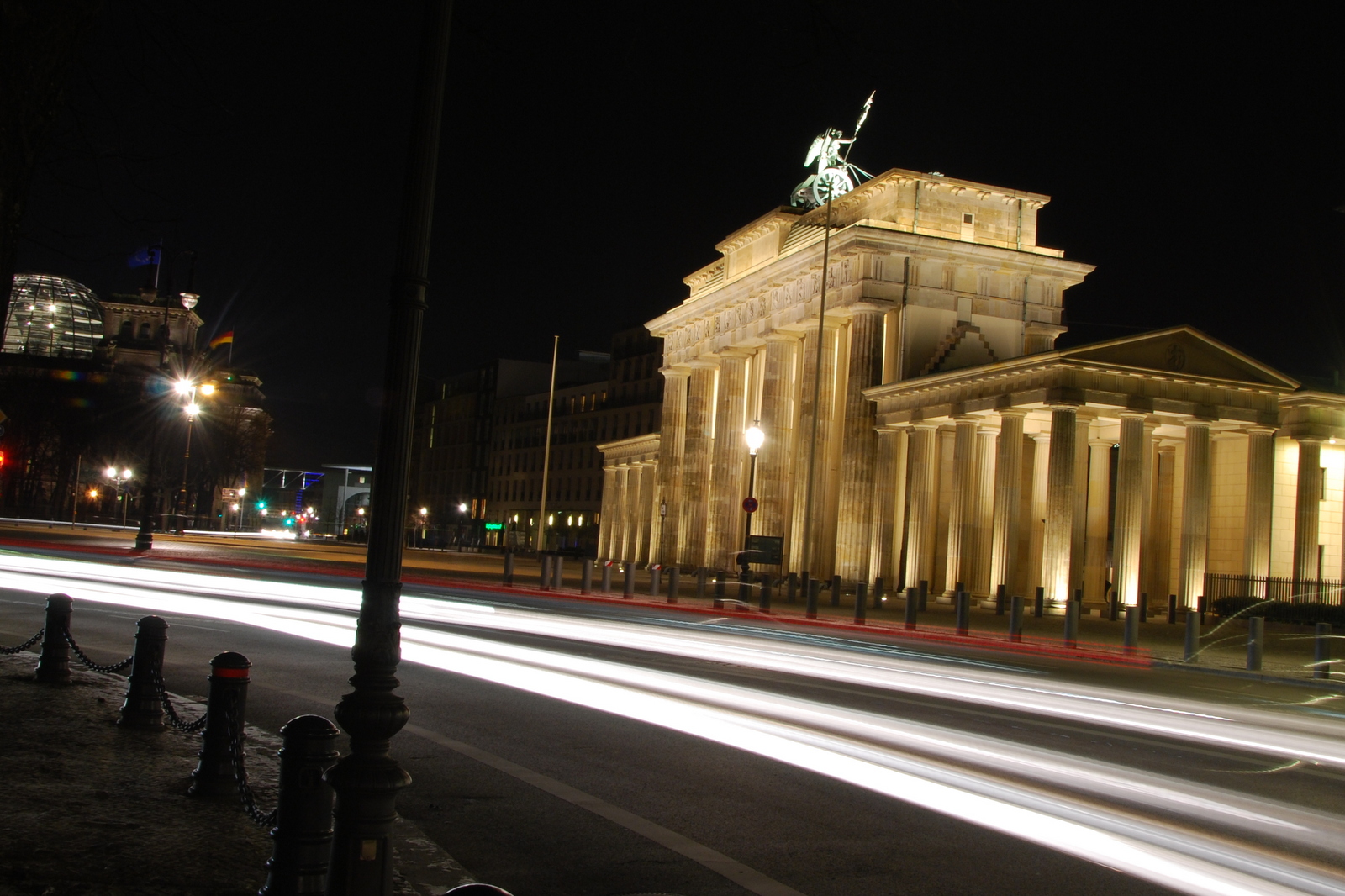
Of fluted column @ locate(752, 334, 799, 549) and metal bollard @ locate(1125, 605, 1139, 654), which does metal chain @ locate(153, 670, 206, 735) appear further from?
fluted column @ locate(752, 334, 799, 549)

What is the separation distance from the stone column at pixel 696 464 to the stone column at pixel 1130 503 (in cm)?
2568

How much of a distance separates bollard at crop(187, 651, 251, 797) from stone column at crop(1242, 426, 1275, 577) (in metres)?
36.3

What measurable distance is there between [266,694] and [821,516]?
130ft

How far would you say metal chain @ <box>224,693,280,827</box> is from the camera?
700 cm

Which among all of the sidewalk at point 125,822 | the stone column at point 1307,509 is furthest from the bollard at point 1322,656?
the sidewalk at point 125,822

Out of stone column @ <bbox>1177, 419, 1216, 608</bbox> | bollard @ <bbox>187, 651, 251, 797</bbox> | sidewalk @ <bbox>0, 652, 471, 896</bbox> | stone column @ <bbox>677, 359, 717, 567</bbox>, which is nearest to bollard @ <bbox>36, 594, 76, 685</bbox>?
sidewalk @ <bbox>0, 652, 471, 896</bbox>

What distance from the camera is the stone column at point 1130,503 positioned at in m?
36.9

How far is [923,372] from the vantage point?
46.8m

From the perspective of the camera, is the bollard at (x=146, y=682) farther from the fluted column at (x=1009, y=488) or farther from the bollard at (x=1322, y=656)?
the fluted column at (x=1009, y=488)

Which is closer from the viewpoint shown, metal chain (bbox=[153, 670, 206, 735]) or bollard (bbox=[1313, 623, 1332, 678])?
metal chain (bbox=[153, 670, 206, 735])

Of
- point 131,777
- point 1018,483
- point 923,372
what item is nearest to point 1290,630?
point 1018,483

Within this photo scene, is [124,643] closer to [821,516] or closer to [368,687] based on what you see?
[368,687]

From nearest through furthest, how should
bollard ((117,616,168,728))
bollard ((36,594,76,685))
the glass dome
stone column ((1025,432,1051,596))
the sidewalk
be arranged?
the sidewalk
bollard ((117,616,168,728))
bollard ((36,594,76,685))
stone column ((1025,432,1051,596))
the glass dome

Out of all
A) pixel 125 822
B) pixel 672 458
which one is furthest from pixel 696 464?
pixel 125 822
